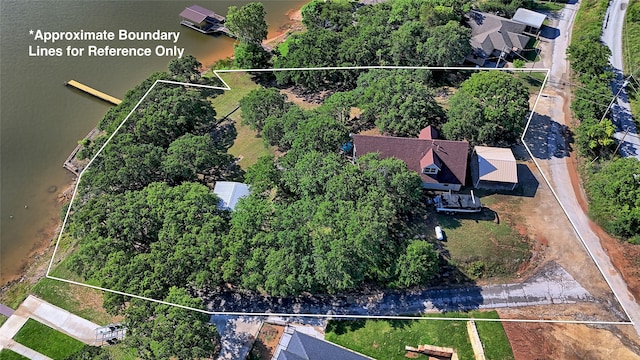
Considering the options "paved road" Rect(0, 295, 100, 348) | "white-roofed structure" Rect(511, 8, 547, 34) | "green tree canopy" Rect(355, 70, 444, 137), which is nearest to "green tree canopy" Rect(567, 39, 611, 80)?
"white-roofed structure" Rect(511, 8, 547, 34)

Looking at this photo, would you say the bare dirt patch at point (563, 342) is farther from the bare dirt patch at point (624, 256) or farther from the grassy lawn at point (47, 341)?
the grassy lawn at point (47, 341)

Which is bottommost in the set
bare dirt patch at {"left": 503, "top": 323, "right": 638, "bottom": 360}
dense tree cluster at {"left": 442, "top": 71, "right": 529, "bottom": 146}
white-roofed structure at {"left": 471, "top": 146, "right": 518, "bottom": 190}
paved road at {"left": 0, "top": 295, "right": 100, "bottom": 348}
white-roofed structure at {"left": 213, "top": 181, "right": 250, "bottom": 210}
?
bare dirt patch at {"left": 503, "top": 323, "right": 638, "bottom": 360}

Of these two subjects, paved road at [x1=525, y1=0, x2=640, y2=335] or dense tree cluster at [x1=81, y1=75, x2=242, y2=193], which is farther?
dense tree cluster at [x1=81, y1=75, x2=242, y2=193]

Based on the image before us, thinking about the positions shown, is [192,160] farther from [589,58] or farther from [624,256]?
[589,58]

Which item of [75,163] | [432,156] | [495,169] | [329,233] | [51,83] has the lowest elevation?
[495,169]

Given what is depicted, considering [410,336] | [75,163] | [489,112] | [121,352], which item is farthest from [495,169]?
[75,163]

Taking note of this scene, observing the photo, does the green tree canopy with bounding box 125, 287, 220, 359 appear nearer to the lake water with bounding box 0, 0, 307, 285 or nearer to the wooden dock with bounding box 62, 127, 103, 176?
the lake water with bounding box 0, 0, 307, 285

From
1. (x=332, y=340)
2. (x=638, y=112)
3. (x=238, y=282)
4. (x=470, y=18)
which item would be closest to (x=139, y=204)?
(x=238, y=282)
